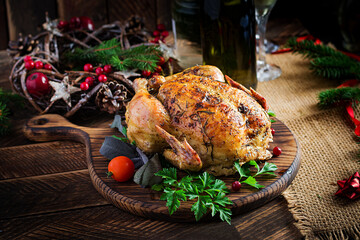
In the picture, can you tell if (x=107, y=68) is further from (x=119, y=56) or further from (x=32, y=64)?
(x=32, y=64)

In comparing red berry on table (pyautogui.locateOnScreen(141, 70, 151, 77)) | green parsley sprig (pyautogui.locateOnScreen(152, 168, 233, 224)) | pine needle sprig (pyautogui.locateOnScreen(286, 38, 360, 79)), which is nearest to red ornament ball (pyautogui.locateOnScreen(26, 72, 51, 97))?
red berry on table (pyautogui.locateOnScreen(141, 70, 151, 77))

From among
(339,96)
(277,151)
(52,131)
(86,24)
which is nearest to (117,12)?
(86,24)

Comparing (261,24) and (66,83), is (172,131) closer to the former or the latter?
(66,83)

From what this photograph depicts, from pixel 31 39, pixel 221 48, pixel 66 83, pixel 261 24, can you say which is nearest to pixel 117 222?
pixel 66 83

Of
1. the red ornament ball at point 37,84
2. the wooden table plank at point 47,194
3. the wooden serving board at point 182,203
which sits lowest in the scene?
the wooden table plank at point 47,194

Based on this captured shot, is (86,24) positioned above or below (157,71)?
above

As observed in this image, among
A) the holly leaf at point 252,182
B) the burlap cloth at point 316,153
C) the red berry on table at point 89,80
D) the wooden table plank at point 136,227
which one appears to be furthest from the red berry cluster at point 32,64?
the holly leaf at point 252,182

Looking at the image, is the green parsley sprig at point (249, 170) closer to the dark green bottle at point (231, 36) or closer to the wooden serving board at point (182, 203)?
the wooden serving board at point (182, 203)
